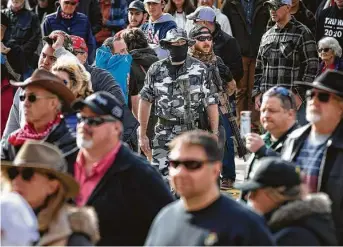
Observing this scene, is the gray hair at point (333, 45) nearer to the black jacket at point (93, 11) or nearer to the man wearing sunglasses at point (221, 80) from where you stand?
the man wearing sunglasses at point (221, 80)

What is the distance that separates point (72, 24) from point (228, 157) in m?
3.34

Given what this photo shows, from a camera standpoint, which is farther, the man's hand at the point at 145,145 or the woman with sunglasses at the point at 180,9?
the woman with sunglasses at the point at 180,9

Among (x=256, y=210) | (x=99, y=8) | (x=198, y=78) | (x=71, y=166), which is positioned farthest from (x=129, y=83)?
(x=256, y=210)

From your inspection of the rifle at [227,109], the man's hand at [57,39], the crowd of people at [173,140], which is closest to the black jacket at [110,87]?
the crowd of people at [173,140]

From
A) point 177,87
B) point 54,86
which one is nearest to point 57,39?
point 177,87

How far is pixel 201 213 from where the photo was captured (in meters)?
7.00

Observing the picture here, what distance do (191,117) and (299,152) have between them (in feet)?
10.5

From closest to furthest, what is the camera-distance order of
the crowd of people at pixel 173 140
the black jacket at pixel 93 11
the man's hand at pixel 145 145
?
the crowd of people at pixel 173 140
the man's hand at pixel 145 145
the black jacket at pixel 93 11

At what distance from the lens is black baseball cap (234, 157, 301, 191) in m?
7.50

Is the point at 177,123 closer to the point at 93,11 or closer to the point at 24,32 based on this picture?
the point at 24,32

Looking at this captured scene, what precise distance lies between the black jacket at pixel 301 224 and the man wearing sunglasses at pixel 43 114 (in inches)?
86.1

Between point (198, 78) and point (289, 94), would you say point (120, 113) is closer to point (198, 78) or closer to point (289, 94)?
point (289, 94)

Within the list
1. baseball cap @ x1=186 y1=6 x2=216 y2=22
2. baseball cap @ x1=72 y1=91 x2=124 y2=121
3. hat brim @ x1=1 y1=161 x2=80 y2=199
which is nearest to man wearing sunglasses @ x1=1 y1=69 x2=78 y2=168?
baseball cap @ x1=72 y1=91 x2=124 y2=121

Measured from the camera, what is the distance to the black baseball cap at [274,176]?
7.50 metres
